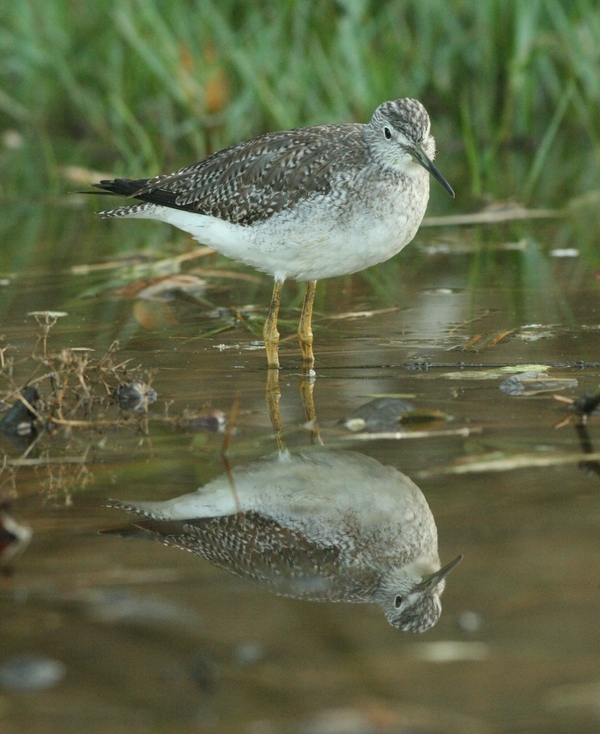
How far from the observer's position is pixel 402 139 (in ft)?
22.2

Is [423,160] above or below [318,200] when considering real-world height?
above

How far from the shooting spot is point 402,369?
621cm

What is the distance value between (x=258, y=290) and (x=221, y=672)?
593 centimetres

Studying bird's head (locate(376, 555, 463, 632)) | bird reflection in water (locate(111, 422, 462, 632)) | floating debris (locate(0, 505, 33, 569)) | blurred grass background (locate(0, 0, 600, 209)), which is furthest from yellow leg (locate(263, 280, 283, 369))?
blurred grass background (locate(0, 0, 600, 209))

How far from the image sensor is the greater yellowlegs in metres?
6.62

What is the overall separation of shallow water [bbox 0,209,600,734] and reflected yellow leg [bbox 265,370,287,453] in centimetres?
4

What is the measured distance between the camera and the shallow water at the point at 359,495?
3004mm

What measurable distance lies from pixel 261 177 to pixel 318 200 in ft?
1.90

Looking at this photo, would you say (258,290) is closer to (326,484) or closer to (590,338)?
(590,338)

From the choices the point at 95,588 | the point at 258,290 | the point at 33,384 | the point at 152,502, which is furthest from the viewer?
the point at 258,290

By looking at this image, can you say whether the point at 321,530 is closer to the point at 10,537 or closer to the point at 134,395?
the point at 10,537

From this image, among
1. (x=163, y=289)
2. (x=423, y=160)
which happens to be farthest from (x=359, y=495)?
(x=163, y=289)

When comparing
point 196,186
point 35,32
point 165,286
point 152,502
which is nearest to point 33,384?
point 152,502

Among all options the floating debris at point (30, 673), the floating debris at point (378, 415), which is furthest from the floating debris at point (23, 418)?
the floating debris at point (30, 673)
